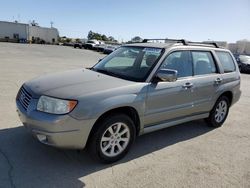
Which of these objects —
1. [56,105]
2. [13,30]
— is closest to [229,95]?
[56,105]

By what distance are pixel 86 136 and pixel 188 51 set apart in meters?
2.59

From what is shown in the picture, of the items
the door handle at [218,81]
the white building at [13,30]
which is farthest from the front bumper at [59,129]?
the white building at [13,30]

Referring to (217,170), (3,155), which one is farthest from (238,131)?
(3,155)

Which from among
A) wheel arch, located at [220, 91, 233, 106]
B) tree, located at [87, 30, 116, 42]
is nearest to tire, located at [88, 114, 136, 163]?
wheel arch, located at [220, 91, 233, 106]

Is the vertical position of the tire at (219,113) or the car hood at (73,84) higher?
the car hood at (73,84)

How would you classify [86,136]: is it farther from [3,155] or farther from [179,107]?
[179,107]

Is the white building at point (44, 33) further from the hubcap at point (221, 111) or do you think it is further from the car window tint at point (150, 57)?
the car window tint at point (150, 57)

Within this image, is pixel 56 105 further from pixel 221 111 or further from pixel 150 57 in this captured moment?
pixel 221 111

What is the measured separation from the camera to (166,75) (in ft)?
13.5

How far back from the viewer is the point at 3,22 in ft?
231

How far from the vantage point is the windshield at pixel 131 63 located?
433 centimetres

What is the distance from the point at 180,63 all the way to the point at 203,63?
78 cm

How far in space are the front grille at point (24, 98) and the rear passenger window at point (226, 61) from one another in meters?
3.96

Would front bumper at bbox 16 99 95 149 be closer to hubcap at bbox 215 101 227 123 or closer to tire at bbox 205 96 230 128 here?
tire at bbox 205 96 230 128
